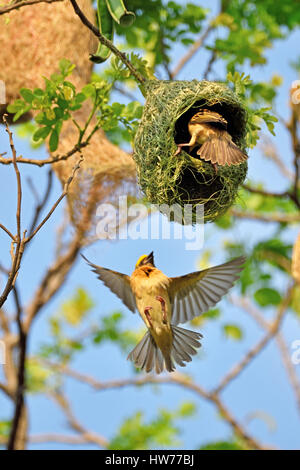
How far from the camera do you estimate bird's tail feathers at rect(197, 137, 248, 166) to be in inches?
60.6

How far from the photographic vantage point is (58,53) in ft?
7.95

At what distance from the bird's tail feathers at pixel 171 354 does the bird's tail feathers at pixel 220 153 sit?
64cm

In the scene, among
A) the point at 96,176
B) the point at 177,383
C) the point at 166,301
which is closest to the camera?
the point at 166,301

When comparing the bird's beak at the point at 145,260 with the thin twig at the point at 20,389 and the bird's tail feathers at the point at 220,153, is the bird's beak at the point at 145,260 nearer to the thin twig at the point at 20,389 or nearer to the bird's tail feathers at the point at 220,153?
the bird's tail feathers at the point at 220,153

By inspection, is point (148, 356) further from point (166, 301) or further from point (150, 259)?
point (150, 259)

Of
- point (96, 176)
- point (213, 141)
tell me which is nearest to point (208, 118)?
point (213, 141)

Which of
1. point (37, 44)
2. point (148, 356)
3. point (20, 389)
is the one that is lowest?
point (148, 356)

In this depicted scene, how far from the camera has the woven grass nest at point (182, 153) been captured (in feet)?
5.45

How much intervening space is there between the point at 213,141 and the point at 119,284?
66 centimetres

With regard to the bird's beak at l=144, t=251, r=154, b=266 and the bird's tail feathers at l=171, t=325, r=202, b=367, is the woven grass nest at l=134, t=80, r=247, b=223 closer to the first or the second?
the bird's beak at l=144, t=251, r=154, b=266

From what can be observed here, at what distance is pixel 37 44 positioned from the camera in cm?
246

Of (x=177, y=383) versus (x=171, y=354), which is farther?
(x=177, y=383)

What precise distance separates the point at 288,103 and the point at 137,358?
5.77 feet
